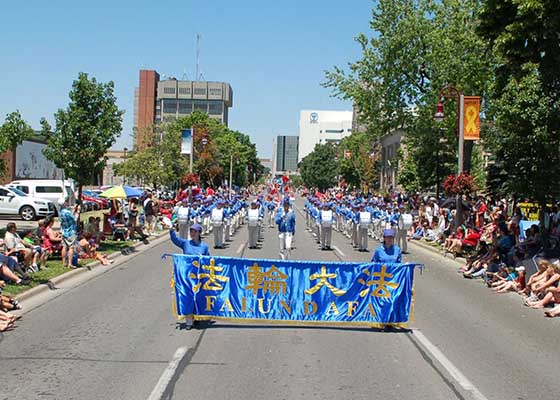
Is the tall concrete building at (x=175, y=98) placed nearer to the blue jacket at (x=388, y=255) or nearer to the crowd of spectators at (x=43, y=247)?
the crowd of spectators at (x=43, y=247)

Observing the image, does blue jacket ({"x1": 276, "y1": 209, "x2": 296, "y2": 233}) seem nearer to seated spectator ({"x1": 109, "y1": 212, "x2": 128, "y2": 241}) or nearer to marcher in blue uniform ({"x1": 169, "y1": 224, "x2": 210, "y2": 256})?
seated spectator ({"x1": 109, "y1": 212, "x2": 128, "y2": 241})

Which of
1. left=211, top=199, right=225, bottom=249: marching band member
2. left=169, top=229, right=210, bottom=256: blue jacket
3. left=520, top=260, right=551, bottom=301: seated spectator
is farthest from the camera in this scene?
left=211, top=199, right=225, bottom=249: marching band member

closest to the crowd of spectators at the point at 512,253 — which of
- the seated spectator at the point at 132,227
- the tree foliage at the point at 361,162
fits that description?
the seated spectator at the point at 132,227

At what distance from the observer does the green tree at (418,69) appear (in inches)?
1428

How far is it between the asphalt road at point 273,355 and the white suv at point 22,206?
2228cm

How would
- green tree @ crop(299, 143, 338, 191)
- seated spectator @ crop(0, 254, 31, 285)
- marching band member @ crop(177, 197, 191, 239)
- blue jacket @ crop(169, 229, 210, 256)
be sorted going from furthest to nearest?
green tree @ crop(299, 143, 338, 191)
marching band member @ crop(177, 197, 191, 239)
seated spectator @ crop(0, 254, 31, 285)
blue jacket @ crop(169, 229, 210, 256)

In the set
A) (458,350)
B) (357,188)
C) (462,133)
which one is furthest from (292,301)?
(357,188)

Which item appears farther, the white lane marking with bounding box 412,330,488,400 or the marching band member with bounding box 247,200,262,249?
the marching band member with bounding box 247,200,262,249

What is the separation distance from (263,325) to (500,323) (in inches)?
163

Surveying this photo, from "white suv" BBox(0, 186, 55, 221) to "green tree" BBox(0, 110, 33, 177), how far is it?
14856mm

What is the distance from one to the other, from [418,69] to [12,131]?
27.0 m

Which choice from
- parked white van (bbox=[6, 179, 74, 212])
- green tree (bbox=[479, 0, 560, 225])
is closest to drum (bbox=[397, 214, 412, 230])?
green tree (bbox=[479, 0, 560, 225])

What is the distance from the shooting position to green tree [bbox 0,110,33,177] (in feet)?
63.1

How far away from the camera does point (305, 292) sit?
10297 mm
